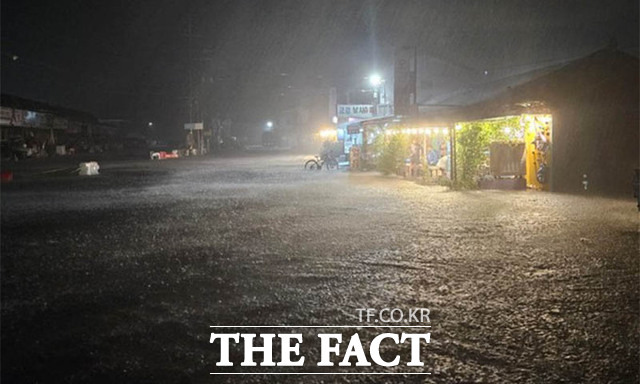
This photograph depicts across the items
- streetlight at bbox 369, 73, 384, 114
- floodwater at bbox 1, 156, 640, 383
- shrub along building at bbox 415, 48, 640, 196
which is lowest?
floodwater at bbox 1, 156, 640, 383

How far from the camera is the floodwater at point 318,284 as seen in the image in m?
4.54

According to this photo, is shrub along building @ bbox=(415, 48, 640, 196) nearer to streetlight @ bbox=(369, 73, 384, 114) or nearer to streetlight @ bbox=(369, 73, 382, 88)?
streetlight @ bbox=(369, 73, 384, 114)

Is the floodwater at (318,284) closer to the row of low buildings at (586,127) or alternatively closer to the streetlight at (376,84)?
the row of low buildings at (586,127)

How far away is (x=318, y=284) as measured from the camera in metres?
6.96

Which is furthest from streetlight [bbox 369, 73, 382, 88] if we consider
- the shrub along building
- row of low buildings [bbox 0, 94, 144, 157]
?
row of low buildings [bbox 0, 94, 144, 157]

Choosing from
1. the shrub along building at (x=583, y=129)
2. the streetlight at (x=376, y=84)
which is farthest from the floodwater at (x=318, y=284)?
the streetlight at (x=376, y=84)

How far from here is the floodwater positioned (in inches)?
179

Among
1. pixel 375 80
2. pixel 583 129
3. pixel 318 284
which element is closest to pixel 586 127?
pixel 583 129

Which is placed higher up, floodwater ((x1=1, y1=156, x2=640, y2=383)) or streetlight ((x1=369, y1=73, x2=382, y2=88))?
streetlight ((x1=369, y1=73, x2=382, y2=88))

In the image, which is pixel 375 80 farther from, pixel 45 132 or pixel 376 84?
pixel 45 132

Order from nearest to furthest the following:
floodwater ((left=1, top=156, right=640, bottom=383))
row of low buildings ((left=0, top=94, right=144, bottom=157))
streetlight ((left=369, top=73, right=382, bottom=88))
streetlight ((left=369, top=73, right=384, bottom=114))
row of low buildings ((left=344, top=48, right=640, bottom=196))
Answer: floodwater ((left=1, top=156, right=640, bottom=383))
row of low buildings ((left=344, top=48, right=640, bottom=196))
row of low buildings ((left=0, top=94, right=144, bottom=157))
streetlight ((left=369, top=73, right=384, bottom=114))
streetlight ((left=369, top=73, right=382, bottom=88))

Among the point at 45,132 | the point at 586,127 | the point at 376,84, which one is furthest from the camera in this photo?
the point at 45,132

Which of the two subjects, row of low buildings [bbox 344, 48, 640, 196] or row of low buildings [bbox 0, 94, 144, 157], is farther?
row of low buildings [bbox 0, 94, 144, 157]

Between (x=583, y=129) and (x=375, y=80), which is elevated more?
(x=375, y=80)
